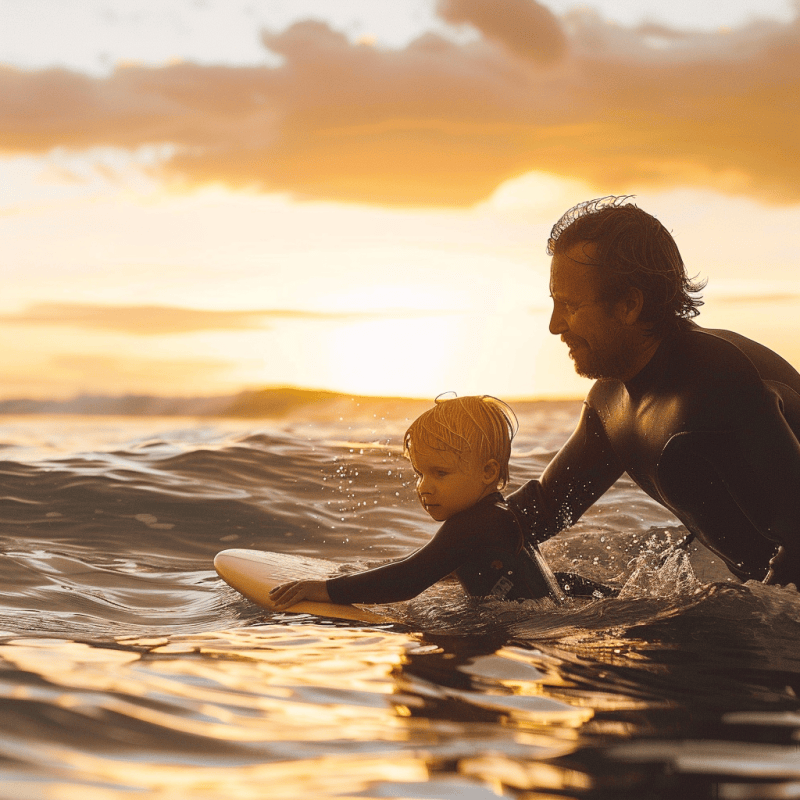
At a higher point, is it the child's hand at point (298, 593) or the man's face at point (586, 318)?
the man's face at point (586, 318)

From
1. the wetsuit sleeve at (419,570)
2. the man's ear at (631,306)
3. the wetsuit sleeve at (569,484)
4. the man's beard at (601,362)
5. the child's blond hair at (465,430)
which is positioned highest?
the man's ear at (631,306)

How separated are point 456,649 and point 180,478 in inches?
205

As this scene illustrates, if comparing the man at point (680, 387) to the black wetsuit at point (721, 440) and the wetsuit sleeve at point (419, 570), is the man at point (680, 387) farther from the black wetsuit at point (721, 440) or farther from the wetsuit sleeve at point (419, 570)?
the wetsuit sleeve at point (419, 570)

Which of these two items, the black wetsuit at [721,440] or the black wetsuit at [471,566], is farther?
the black wetsuit at [471,566]

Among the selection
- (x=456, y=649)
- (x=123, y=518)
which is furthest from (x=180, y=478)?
(x=456, y=649)

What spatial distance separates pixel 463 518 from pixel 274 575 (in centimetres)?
111

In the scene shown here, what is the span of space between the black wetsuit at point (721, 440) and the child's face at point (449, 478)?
0.66 m

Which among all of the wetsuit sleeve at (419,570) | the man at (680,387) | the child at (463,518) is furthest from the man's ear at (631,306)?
the wetsuit sleeve at (419,570)

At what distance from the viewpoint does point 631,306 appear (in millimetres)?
3729

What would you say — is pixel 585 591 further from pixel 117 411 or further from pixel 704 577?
pixel 117 411

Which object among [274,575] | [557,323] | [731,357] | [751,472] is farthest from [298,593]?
[731,357]

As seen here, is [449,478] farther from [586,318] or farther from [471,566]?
[586,318]

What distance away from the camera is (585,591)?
161 inches

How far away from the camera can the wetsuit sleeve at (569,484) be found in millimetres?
4520
